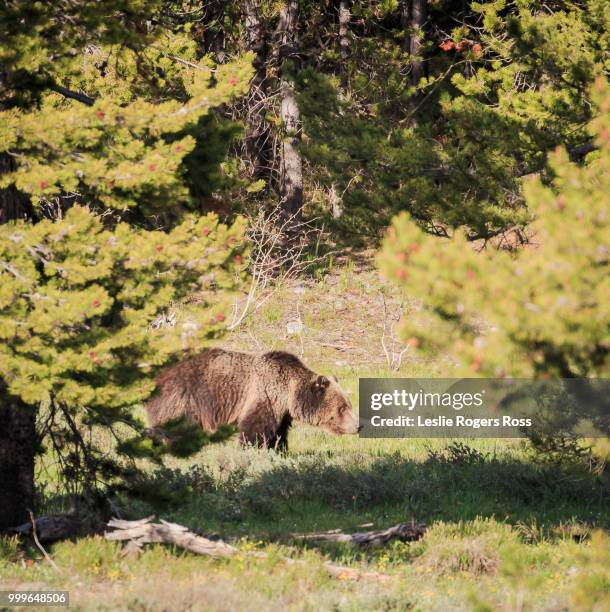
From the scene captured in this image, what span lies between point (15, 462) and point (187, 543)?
5.35 ft

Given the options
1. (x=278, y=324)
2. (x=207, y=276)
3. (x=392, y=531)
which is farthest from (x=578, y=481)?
(x=278, y=324)

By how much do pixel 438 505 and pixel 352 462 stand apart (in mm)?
1831

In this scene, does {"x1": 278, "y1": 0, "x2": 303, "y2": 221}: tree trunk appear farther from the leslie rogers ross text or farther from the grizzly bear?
the grizzly bear

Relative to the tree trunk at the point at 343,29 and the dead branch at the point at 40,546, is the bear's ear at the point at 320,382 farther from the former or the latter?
the tree trunk at the point at 343,29

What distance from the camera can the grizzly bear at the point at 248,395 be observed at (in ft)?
39.1

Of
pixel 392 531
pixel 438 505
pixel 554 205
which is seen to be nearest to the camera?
pixel 554 205

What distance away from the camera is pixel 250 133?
2559cm

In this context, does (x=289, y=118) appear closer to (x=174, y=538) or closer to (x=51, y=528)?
(x=51, y=528)

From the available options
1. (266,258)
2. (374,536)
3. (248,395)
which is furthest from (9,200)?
(266,258)

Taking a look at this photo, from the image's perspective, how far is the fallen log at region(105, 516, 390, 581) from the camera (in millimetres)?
7199

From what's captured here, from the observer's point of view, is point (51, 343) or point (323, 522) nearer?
point (51, 343)

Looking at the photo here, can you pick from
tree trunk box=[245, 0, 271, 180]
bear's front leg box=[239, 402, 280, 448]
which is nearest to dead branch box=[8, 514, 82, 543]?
bear's front leg box=[239, 402, 280, 448]

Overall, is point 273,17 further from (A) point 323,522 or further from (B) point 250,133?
(A) point 323,522

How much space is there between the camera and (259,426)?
39.3 ft
